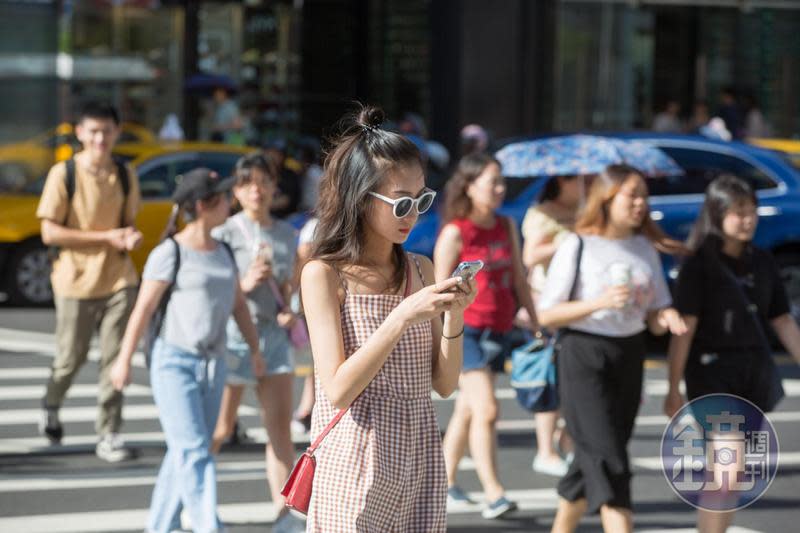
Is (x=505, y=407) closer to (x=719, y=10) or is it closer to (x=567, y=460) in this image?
(x=567, y=460)

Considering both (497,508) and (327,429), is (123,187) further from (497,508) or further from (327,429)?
(327,429)

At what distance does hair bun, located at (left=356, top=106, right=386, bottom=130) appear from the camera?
402 centimetres

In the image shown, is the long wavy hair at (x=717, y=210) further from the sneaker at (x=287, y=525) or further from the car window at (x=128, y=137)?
the car window at (x=128, y=137)

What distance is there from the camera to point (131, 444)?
893cm

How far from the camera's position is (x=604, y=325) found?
603 centimetres

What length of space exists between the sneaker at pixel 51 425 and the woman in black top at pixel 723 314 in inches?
163

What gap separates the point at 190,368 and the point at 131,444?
278 centimetres

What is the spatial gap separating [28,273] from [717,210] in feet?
31.2

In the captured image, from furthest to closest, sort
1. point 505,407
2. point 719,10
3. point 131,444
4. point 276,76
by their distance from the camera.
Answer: point 276,76 < point 719,10 < point 505,407 < point 131,444

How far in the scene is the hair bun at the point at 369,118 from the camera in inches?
158

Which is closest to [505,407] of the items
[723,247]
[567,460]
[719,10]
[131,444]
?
[567,460]

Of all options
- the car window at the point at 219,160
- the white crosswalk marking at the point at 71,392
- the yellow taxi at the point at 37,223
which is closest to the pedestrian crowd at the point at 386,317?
the white crosswalk marking at the point at 71,392

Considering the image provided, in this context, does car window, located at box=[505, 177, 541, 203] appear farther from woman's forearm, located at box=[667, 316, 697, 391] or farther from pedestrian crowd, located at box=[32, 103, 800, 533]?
woman's forearm, located at box=[667, 316, 697, 391]

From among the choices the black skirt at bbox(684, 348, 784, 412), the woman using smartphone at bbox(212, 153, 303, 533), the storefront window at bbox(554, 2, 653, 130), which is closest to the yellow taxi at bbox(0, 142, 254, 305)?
the woman using smartphone at bbox(212, 153, 303, 533)
